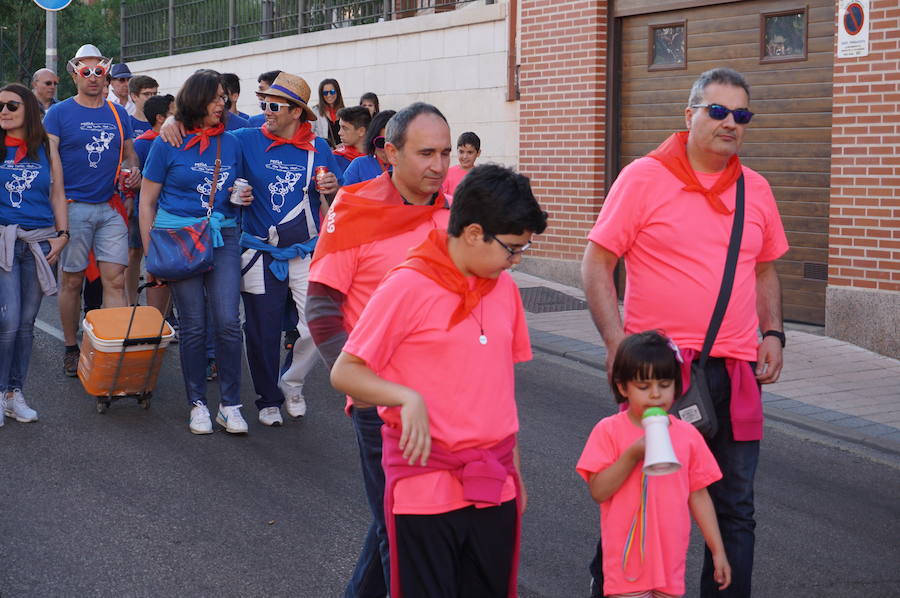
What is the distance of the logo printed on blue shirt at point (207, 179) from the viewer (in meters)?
7.55

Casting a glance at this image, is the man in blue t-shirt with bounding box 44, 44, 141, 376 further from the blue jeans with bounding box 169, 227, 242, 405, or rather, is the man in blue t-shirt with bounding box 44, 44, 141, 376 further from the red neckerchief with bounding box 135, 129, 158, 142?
the blue jeans with bounding box 169, 227, 242, 405

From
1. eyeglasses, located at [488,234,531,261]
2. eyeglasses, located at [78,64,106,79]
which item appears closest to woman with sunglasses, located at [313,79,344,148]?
eyeglasses, located at [78,64,106,79]

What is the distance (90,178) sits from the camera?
29.8 ft

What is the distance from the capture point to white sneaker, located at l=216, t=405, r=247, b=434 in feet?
25.0

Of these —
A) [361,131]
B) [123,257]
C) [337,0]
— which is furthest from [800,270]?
[337,0]

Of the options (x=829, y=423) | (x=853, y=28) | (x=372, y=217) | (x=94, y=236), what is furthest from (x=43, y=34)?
(x=372, y=217)

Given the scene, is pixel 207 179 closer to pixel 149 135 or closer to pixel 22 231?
pixel 22 231

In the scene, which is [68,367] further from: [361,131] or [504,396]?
[504,396]

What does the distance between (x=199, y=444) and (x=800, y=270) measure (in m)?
6.66

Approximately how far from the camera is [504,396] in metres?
3.56

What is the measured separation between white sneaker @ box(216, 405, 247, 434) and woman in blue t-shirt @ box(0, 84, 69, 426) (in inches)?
48.0

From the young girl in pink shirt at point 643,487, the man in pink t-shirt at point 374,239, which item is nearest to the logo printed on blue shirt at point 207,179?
the man in pink t-shirt at point 374,239

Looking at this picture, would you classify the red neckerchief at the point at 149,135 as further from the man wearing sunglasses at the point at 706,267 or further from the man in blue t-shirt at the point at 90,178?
the man wearing sunglasses at the point at 706,267

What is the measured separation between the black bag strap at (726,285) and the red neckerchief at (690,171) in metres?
0.06
